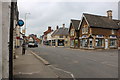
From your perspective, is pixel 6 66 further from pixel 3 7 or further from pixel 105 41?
pixel 105 41

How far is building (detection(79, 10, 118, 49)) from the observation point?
35844 millimetres

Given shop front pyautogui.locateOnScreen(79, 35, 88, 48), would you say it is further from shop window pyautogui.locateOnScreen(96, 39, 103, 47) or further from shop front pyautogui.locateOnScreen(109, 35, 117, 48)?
shop front pyautogui.locateOnScreen(109, 35, 117, 48)

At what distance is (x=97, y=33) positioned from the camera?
3650cm

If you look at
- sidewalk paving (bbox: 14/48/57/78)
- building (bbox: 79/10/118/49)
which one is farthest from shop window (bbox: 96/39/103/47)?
sidewalk paving (bbox: 14/48/57/78)

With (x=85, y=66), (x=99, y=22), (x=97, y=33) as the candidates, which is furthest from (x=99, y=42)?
(x=85, y=66)

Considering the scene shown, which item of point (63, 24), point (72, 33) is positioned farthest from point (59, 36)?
point (72, 33)

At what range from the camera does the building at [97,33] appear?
35.8 m

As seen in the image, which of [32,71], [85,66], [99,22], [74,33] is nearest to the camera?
[32,71]

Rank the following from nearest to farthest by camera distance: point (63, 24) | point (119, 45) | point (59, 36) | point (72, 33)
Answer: point (119, 45) < point (72, 33) < point (59, 36) < point (63, 24)

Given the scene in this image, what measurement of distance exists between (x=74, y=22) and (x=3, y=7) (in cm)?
4098

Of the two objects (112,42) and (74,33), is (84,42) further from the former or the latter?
(112,42)

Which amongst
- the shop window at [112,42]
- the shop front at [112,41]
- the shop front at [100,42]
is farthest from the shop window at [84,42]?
the shop window at [112,42]

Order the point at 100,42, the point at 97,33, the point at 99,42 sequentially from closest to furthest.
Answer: the point at 97,33
the point at 99,42
the point at 100,42

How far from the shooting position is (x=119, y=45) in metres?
40.5
